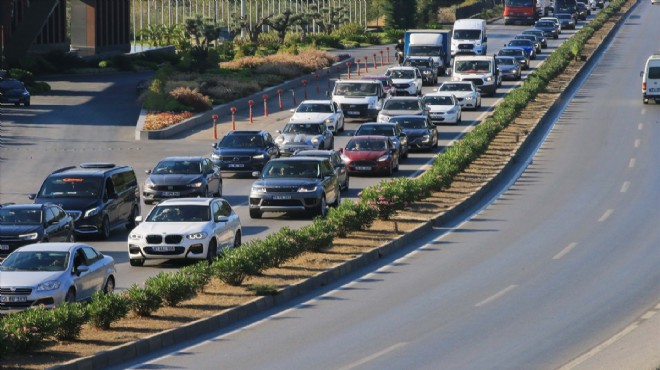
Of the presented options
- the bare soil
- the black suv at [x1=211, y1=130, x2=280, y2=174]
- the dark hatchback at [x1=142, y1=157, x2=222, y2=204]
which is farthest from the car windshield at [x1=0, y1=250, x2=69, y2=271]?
the black suv at [x1=211, y1=130, x2=280, y2=174]

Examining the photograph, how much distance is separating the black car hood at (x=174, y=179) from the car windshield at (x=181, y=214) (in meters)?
6.82

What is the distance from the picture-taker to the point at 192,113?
57.4 m

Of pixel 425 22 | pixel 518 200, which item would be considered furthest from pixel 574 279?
pixel 425 22

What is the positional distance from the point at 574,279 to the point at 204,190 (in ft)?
39.3

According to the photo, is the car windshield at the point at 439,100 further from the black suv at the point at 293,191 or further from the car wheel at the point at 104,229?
the car wheel at the point at 104,229

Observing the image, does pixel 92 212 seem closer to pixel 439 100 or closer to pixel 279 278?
pixel 279 278

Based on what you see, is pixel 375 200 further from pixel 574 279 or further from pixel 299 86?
pixel 299 86

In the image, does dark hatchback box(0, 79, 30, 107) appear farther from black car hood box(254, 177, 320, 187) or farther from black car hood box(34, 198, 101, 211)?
black car hood box(34, 198, 101, 211)

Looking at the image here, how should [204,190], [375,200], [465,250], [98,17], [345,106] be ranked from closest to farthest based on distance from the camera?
[465,250]
[375,200]
[204,190]
[345,106]
[98,17]

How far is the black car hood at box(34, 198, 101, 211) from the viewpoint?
3122 cm

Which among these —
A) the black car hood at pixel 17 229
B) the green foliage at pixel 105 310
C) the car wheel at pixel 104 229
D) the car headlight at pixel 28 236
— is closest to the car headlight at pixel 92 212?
the car wheel at pixel 104 229

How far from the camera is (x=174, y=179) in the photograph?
117 ft

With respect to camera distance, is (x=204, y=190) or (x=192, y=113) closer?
(x=204, y=190)

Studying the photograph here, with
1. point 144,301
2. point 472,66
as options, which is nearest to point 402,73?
point 472,66
